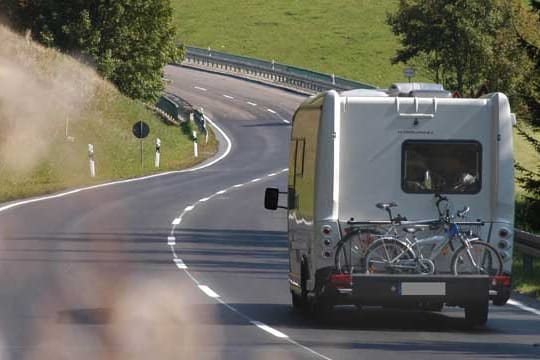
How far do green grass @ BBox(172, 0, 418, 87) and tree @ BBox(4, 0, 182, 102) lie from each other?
27.6 m

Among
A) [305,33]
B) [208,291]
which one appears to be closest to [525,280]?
[208,291]

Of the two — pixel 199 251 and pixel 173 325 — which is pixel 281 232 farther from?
pixel 173 325

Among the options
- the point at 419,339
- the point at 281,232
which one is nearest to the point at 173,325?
the point at 419,339

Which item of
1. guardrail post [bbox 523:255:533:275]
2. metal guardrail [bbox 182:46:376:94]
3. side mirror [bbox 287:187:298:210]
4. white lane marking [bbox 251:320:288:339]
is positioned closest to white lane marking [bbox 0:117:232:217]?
metal guardrail [bbox 182:46:376:94]

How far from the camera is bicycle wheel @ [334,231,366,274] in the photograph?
17.1m

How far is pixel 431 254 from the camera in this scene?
17172 mm

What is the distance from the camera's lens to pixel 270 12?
5012 inches

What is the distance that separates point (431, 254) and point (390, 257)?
1.49 ft

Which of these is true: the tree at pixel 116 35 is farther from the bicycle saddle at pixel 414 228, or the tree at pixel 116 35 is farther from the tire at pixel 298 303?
the bicycle saddle at pixel 414 228

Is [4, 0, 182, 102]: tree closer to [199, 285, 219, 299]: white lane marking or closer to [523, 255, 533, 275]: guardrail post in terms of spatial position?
[523, 255, 533, 275]: guardrail post

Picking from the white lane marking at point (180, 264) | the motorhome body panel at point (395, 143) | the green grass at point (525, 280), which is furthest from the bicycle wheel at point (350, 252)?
the white lane marking at point (180, 264)

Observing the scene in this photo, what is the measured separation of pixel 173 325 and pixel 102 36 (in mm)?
56758

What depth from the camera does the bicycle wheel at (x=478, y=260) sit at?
1709cm

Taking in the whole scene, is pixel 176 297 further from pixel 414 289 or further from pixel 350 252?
pixel 414 289
